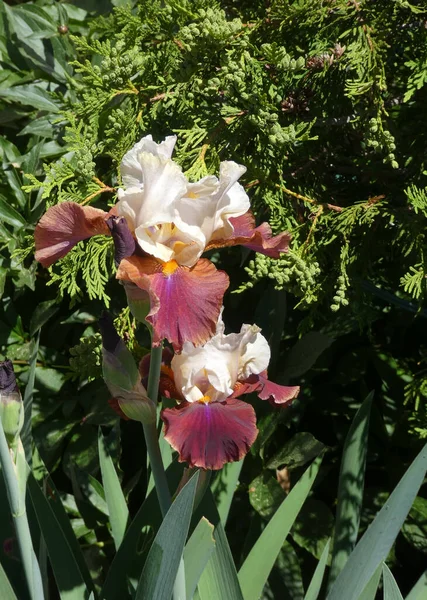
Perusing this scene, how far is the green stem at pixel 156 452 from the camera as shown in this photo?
2.71 ft

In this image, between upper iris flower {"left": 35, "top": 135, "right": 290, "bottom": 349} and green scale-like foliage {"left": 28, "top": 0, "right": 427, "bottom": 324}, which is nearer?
upper iris flower {"left": 35, "top": 135, "right": 290, "bottom": 349}

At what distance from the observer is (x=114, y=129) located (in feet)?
4.14

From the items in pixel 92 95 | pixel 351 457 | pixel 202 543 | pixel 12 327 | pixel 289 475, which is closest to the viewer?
pixel 202 543

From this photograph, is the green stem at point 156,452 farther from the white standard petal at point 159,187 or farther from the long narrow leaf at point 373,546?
the long narrow leaf at point 373,546

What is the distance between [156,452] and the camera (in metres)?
0.85

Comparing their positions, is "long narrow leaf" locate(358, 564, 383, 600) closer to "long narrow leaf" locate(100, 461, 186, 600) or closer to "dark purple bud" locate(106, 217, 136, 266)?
"long narrow leaf" locate(100, 461, 186, 600)

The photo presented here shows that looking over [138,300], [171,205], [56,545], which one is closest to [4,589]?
[56,545]

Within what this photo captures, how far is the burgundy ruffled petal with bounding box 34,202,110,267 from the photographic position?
0.81 meters

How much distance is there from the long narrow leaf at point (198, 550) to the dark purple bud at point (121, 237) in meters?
0.37

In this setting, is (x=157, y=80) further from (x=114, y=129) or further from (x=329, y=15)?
(x=329, y=15)

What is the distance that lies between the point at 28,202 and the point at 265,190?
0.59 m

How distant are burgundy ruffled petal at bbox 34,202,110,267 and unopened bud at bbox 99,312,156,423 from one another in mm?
106

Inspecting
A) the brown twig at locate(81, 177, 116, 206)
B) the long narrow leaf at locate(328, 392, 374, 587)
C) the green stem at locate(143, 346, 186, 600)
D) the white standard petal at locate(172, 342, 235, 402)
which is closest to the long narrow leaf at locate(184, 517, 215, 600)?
the green stem at locate(143, 346, 186, 600)

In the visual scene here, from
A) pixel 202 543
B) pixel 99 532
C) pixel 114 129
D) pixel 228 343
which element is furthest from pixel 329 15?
pixel 99 532
